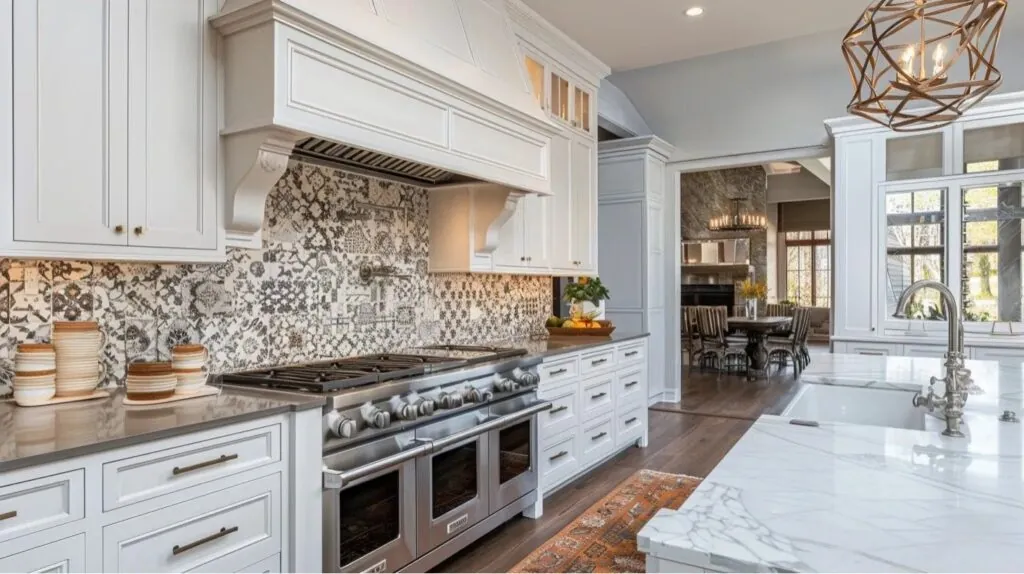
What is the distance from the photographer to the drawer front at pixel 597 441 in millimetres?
3832

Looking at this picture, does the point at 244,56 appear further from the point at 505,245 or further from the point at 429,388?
the point at 505,245

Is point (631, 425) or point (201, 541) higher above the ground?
point (201, 541)

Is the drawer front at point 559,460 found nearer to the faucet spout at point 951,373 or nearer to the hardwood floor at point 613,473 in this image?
the hardwood floor at point 613,473

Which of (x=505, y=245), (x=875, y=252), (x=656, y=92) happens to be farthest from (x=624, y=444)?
(x=656, y=92)

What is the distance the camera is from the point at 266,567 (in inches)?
72.8

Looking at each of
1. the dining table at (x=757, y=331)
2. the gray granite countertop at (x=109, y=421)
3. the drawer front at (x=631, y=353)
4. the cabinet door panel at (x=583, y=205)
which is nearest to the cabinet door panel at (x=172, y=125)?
the gray granite countertop at (x=109, y=421)

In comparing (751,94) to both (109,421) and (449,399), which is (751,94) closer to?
(449,399)

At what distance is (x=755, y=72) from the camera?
571 cm

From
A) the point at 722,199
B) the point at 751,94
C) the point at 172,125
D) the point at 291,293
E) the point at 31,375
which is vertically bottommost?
the point at 31,375

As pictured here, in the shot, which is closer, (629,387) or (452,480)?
(452,480)

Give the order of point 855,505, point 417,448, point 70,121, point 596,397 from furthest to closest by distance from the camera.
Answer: point 596,397 < point 417,448 < point 70,121 < point 855,505

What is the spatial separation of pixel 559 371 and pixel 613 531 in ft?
2.90

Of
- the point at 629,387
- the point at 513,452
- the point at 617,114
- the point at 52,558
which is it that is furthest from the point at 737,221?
the point at 52,558

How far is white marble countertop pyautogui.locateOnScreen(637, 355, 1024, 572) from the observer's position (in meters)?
0.83
